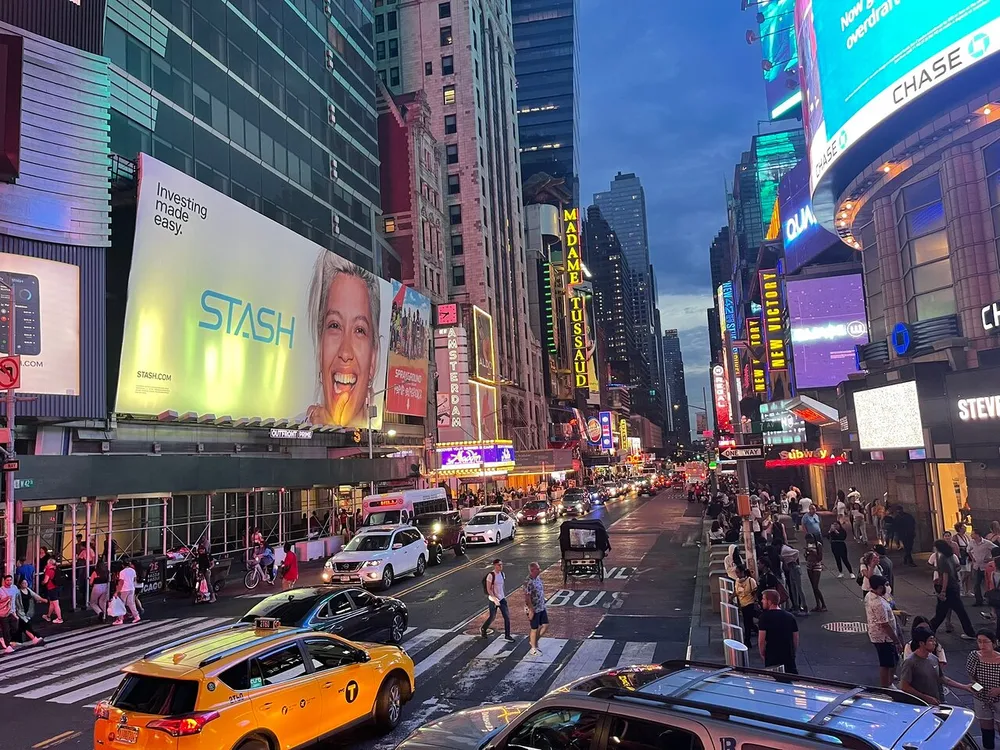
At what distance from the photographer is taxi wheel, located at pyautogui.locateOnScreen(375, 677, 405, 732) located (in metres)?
9.53

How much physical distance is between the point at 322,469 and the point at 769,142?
9332 centimetres

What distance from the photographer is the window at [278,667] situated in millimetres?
8094

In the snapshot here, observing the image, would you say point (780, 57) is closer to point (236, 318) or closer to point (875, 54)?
point (875, 54)

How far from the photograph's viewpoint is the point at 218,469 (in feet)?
90.5

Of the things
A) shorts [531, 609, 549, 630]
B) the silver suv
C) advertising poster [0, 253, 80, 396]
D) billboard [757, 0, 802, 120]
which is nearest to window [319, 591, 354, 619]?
shorts [531, 609, 549, 630]

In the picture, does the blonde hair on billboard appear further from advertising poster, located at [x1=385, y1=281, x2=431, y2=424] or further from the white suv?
the white suv

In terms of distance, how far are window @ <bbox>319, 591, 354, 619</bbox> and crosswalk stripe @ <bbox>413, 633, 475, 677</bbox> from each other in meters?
1.68

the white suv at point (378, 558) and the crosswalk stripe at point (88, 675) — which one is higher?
the white suv at point (378, 558)

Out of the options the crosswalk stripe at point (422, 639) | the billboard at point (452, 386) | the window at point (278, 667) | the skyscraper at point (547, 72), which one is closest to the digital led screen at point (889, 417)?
the crosswalk stripe at point (422, 639)

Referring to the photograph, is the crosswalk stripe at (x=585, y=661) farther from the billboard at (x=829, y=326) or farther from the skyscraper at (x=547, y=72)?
the skyscraper at (x=547, y=72)

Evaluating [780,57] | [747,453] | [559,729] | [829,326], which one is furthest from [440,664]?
[780,57]

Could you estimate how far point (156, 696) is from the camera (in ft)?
24.4

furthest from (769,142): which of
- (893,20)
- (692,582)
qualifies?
(692,582)

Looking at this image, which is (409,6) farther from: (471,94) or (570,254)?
(570,254)
